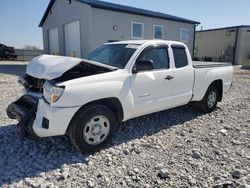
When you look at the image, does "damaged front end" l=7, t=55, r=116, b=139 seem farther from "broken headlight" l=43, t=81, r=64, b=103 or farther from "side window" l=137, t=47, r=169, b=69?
"side window" l=137, t=47, r=169, b=69

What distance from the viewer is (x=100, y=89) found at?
10.8ft

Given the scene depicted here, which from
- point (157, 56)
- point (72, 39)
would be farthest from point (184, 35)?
point (157, 56)

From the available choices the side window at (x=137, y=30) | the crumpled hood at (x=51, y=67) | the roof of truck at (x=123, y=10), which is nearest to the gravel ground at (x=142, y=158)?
the crumpled hood at (x=51, y=67)

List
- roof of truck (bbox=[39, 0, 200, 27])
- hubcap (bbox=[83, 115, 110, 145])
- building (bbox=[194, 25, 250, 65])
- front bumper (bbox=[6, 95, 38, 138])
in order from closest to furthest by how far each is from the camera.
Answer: front bumper (bbox=[6, 95, 38, 138])
hubcap (bbox=[83, 115, 110, 145])
roof of truck (bbox=[39, 0, 200, 27])
building (bbox=[194, 25, 250, 65])

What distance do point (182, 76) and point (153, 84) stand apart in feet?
3.10

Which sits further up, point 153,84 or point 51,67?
point 51,67

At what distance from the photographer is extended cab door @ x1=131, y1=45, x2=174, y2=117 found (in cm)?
384

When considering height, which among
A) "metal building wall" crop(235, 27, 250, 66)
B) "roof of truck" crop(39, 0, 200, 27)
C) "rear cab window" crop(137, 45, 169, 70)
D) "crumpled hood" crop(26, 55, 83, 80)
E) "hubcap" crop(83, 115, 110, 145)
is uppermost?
"roof of truck" crop(39, 0, 200, 27)

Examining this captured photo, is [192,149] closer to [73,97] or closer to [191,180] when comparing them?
[191,180]

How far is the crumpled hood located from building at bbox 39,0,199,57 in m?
11.8

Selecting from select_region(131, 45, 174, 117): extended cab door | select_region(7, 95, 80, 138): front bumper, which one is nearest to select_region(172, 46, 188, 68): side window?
select_region(131, 45, 174, 117): extended cab door

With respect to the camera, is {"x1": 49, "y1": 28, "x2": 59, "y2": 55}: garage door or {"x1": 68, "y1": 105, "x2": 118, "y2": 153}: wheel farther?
{"x1": 49, "y1": 28, "x2": 59, "y2": 55}: garage door

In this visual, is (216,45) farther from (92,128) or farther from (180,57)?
(92,128)

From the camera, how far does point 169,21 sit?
19.0m
